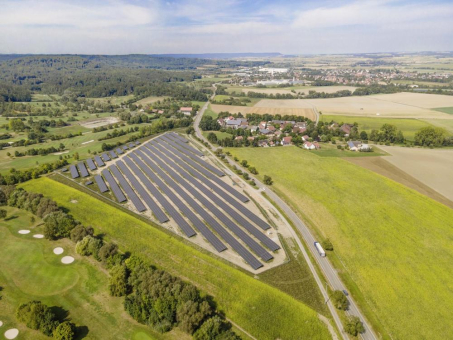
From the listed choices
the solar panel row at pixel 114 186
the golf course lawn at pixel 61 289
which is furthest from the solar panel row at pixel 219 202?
the golf course lawn at pixel 61 289

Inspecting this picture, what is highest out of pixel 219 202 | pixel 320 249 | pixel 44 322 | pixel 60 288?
pixel 44 322

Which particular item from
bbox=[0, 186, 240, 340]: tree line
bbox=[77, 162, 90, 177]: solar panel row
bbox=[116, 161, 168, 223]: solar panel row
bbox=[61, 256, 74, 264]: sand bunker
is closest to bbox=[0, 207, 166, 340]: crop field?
bbox=[61, 256, 74, 264]: sand bunker

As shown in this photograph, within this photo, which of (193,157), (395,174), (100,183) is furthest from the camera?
(193,157)

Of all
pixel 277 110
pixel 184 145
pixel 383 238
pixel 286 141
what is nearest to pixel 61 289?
pixel 383 238

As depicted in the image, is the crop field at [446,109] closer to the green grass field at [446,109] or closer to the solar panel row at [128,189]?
the green grass field at [446,109]

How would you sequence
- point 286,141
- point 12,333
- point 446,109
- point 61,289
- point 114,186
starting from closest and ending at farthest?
point 12,333 < point 61,289 < point 114,186 < point 286,141 < point 446,109

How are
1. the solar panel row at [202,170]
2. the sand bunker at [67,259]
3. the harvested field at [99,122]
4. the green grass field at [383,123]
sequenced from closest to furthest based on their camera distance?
the sand bunker at [67,259]
the solar panel row at [202,170]
the green grass field at [383,123]
the harvested field at [99,122]

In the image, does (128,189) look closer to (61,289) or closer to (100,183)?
(100,183)
